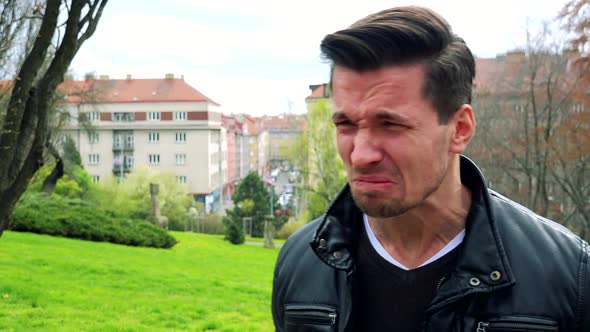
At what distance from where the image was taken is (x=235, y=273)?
16281 mm

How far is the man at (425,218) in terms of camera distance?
1.75 m

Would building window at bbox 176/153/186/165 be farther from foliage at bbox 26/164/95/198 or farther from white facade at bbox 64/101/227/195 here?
foliage at bbox 26/164/95/198

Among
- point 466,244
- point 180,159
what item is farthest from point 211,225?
point 466,244

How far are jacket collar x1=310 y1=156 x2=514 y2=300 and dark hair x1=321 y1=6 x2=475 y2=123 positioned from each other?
0.30 meters

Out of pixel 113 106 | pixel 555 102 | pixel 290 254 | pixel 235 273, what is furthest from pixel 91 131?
pixel 113 106

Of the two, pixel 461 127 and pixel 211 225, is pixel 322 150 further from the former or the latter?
pixel 461 127

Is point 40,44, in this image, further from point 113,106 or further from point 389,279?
point 113,106

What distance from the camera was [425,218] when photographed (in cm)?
194

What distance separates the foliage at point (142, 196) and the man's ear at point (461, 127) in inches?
1878

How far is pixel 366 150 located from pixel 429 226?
1.13 ft

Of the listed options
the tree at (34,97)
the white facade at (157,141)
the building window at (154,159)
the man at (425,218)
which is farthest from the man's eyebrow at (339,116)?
the building window at (154,159)

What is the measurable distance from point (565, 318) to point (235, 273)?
1493 cm

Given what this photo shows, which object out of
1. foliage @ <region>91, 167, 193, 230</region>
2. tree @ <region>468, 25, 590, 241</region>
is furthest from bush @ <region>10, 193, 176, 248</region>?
foliage @ <region>91, 167, 193, 230</region>

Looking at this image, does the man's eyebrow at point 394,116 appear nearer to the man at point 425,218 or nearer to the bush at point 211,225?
the man at point 425,218
